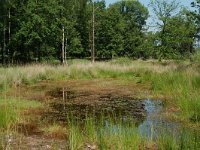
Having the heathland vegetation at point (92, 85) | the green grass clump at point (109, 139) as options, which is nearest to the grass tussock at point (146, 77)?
the heathland vegetation at point (92, 85)

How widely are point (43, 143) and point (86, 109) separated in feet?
14.7

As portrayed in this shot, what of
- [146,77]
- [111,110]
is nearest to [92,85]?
[146,77]

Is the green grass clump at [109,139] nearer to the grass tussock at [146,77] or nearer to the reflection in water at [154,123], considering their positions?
the reflection in water at [154,123]

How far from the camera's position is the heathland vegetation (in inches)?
290

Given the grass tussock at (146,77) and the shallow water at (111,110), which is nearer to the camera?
the shallow water at (111,110)

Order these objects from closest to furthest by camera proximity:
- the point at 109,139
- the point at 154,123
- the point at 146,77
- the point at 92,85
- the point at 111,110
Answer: the point at 109,139 < the point at 154,123 < the point at 111,110 < the point at 92,85 < the point at 146,77

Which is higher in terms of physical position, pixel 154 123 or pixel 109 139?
pixel 109 139

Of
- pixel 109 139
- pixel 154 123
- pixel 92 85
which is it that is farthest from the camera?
pixel 92 85

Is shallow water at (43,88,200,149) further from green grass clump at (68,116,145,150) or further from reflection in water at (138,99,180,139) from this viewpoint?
green grass clump at (68,116,145,150)

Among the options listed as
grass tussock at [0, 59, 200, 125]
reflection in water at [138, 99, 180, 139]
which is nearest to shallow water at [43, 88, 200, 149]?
reflection in water at [138, 99, 180, 139]

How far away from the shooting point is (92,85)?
19.8 m

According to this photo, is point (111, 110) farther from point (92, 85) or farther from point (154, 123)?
point (92, 85)

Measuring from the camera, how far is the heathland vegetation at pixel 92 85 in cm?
736

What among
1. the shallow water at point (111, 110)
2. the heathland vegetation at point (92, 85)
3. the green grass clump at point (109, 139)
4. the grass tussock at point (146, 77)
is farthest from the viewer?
the grass tussock at point (146, 77)
